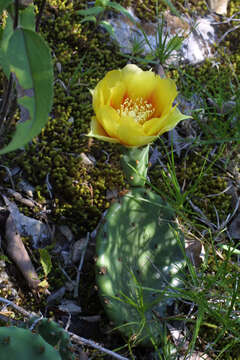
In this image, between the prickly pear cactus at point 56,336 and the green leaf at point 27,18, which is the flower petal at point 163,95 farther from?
the prickly pear cactus at point 56,336

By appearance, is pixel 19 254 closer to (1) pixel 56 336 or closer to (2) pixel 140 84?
(1) pixel 56 336

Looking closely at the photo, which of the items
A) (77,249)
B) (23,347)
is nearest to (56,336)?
(23,347)

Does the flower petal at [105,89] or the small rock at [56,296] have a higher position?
the flower petal at [105,89]

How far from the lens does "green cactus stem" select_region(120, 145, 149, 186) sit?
131cm

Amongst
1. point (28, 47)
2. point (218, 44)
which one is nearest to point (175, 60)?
point (218, 44)

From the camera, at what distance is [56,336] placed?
3.48 feet

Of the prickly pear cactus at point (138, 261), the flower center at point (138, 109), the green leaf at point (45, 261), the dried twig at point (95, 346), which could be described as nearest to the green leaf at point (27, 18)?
the flower center at point (138, 109)

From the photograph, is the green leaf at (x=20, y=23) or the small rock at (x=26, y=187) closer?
the green leaf at (x=20, y=23)

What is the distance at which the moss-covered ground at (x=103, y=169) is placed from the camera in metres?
1.34

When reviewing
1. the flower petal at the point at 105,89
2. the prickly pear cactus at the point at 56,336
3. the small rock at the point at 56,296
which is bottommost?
the small rock at the point at 56,296

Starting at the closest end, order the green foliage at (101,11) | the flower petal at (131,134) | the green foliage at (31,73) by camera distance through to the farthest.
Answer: the green foliage at (31,73)
the flower petal at (131,134)
the green foliage at (101,11)

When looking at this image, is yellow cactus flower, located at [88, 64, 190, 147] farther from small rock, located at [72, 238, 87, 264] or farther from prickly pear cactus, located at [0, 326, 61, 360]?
prickly pear cactus, located at [0, 326, 61, 360]

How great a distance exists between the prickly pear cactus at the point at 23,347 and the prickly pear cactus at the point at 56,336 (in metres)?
0.11

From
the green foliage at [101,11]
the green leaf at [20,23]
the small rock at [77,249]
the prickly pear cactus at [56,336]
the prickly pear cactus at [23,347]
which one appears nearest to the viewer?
the green leaf at [20,23]
